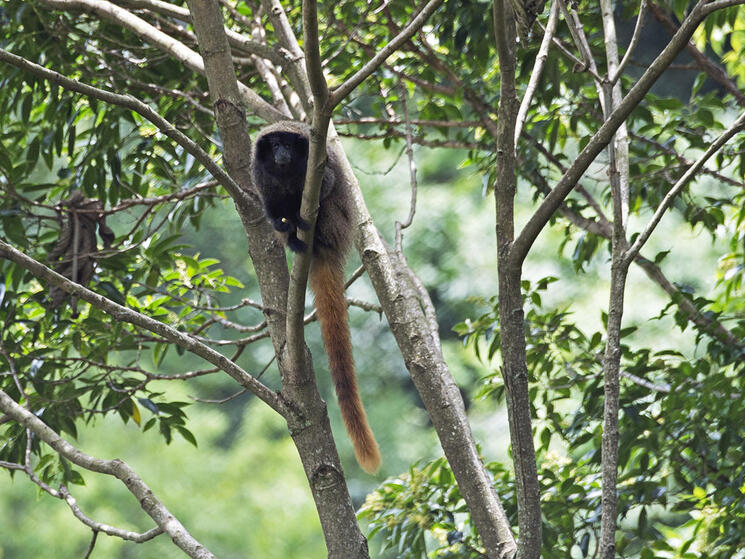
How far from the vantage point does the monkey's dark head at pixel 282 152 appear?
2277mm

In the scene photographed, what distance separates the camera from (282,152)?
2.27 meters

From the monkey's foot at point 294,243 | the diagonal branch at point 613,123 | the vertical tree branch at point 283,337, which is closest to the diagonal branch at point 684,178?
the diagonal branch at point 613,123

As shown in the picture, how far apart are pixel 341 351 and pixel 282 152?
59 centimetres

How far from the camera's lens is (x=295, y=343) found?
1578 millimetres

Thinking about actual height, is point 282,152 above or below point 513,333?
above

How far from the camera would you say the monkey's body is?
6.54ft

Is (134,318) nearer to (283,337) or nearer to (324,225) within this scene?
(283,337)

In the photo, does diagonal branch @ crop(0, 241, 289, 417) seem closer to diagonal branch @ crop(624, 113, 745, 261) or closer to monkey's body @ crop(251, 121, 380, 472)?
monkey's body @ crop(251, 121, 380, 472)

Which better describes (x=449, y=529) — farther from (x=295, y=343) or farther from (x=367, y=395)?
(x=367, y=395)

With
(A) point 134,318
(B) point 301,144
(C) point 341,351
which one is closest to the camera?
(A) point 134,318

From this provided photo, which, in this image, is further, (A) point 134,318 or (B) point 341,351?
(B) point 341,351

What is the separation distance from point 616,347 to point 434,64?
1.50 meters

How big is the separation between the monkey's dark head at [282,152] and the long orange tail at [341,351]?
277 mm

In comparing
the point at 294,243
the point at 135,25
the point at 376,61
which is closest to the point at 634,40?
the point at 376,61
